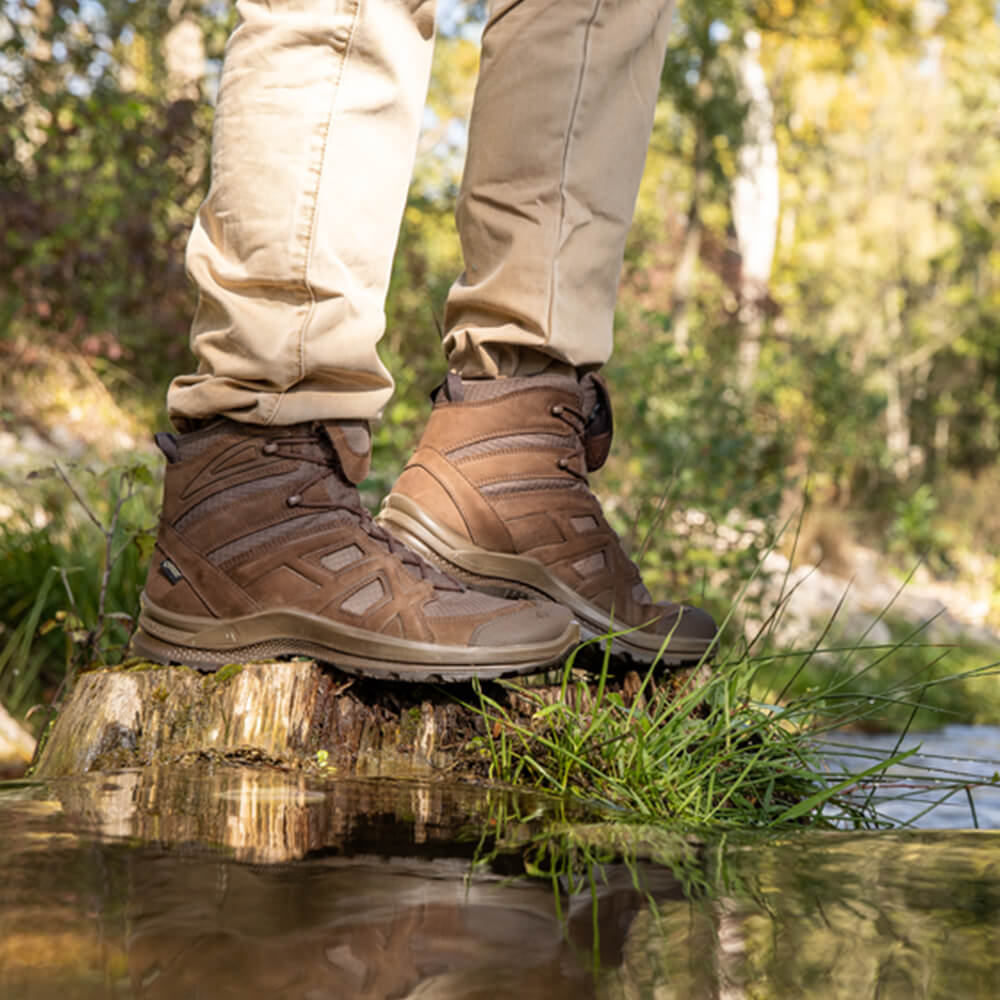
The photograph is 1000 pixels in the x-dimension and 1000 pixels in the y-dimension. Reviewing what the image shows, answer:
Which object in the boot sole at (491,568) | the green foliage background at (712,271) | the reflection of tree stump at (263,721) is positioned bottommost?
the reflection of tree stump at (263,721)

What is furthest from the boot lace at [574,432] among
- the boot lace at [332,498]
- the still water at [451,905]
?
the still water at [451,905]

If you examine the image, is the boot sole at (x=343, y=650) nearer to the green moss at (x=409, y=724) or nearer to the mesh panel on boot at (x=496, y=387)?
the green moss at (x=409, y=724)

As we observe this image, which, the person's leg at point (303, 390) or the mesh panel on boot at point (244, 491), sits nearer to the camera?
the person's leg at point (303, 390)

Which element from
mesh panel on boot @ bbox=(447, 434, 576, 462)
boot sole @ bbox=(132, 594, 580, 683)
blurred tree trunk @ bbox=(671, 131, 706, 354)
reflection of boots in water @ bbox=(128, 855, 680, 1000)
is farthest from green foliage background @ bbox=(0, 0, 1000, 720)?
reflection of boots in water @ bbox=(128, 855, 680, 1000)

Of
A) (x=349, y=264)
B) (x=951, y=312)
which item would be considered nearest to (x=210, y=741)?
(x=349, y=264)

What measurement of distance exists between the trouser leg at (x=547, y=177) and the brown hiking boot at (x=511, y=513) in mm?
83

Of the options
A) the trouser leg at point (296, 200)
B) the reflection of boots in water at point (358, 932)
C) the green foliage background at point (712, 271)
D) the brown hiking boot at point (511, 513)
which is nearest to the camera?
the reflection of boots in water at point (358, 932)

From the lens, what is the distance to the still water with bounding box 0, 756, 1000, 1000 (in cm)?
82

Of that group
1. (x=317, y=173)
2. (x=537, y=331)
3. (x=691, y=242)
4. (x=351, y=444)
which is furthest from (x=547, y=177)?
(x=691, y=242)

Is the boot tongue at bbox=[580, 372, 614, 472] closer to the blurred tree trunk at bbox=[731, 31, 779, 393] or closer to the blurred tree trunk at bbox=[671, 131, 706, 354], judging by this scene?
the blurred tree trunk at bbox=[731, 31, 779, 393]

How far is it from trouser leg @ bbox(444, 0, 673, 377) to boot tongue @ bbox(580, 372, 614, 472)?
0.05m

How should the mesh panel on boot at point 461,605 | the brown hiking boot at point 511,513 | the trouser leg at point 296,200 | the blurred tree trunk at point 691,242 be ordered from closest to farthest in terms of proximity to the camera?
the trouser leg at point 296,200 < the mesh panel on boot at point 461,605 < the brown hiking boot at point 511,513 < the blurred tree trunk at point 691,242

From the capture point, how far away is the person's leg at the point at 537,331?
78.0 inches

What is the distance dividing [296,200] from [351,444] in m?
0.37
